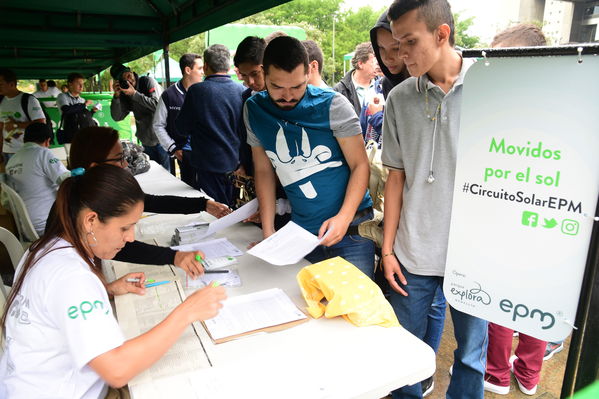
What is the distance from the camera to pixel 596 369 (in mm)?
991

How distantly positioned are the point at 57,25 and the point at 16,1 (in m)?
0.61

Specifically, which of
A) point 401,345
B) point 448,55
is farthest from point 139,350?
A: point 448,55

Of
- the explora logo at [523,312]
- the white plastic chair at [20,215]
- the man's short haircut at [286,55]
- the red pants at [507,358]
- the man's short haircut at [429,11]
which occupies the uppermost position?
the man's short haircut at [429,11]

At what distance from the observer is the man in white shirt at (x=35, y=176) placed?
2.86m

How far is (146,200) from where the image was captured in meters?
2.00

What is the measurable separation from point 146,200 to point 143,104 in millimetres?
2974

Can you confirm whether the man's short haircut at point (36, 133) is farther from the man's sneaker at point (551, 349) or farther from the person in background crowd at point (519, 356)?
the man's sneaker at point (551, 349)

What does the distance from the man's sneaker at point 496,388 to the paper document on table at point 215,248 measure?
4.72 feet

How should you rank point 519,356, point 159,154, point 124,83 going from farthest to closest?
point 159,154 → point 124,83 → point 519,356

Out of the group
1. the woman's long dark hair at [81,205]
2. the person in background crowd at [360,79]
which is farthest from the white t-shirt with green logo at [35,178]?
the person in background crowd at [360,79]

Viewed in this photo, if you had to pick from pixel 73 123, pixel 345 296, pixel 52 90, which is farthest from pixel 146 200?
pixel 52 90

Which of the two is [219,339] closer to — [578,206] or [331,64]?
[578,206]

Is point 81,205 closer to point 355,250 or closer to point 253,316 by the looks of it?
point 253,316

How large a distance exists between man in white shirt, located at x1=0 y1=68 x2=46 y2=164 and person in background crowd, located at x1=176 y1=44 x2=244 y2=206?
2136mm
